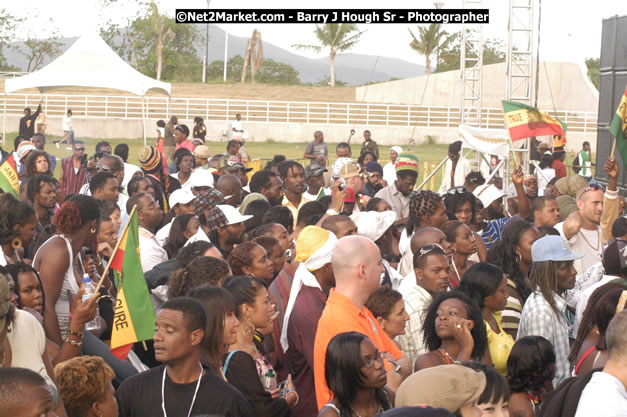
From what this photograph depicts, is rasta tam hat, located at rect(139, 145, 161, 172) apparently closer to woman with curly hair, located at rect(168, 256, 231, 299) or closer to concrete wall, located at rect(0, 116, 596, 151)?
woman with curly hair, located at rect(168, 256, 231, 299)

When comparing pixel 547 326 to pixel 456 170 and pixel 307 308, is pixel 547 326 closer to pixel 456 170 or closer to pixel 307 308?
pixel 307 308

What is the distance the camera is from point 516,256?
6551 millimetres

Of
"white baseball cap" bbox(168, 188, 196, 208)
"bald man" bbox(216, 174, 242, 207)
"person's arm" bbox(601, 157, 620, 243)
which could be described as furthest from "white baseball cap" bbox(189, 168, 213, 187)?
"person's arm" bbox(601, 157, 620, 243)

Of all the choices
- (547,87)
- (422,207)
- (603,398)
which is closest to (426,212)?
(422,207)

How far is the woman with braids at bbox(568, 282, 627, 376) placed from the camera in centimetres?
443

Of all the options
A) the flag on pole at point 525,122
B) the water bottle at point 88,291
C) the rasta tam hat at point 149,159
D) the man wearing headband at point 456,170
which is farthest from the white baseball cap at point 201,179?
the flag on pole at point 525,122

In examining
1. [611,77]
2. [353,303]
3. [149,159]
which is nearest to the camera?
[353,303]

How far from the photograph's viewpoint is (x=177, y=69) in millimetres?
71688

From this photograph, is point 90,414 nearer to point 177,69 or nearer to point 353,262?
point 353,262

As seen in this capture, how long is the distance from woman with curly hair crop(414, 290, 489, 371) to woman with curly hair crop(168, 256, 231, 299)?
3.91ft

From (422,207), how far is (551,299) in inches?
77.0

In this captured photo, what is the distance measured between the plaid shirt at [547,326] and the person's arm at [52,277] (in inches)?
108

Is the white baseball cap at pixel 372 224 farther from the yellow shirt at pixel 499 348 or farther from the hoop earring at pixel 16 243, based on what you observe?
the hoop earring at pixel 16 243

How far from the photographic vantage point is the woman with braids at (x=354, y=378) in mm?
3889
